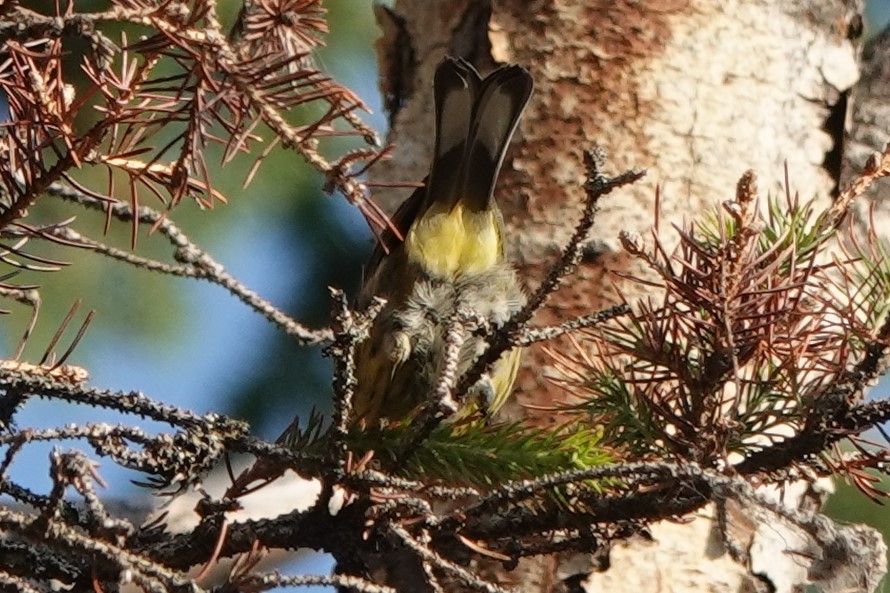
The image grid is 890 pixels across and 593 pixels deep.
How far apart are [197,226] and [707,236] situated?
235 centimetres

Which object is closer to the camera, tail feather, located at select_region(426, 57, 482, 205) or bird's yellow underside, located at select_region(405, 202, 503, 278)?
tail feather, located at select_region(426, 57, 482, 205)

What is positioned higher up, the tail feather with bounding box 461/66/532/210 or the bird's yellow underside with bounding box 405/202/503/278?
the tail feather with bounding box 461/66/532/210

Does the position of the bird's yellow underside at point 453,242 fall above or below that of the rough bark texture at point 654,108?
below

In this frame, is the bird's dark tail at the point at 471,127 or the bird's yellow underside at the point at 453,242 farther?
the bird's yellow underside at the point at 453,242

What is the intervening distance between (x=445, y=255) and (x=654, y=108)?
467 millimetres

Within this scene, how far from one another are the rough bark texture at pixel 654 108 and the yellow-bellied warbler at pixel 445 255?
67 mm

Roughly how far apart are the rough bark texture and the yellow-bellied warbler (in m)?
0.07

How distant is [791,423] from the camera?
132 centimetres

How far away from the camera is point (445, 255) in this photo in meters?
2.25

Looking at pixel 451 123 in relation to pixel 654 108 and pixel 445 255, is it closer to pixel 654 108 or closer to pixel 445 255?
pixel 445 255

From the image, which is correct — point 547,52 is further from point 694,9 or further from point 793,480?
point 793,480

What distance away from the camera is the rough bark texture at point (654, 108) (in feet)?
6.85

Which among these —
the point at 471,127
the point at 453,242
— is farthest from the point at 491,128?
the point at 453,242

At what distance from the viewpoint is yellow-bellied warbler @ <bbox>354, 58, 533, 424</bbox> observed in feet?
6.85
